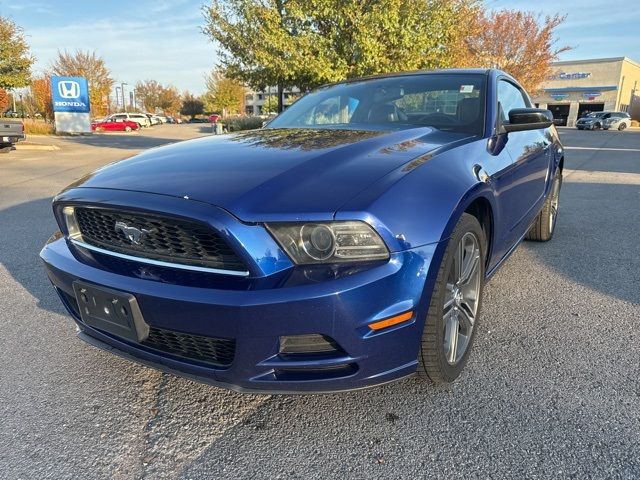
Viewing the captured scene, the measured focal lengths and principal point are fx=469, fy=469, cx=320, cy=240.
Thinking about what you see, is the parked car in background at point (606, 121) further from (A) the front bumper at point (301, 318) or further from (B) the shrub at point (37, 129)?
(A) the front bumper at point (301, 318)

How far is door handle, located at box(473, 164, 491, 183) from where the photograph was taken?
7.57 ft

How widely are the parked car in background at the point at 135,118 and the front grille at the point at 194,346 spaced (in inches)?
1814

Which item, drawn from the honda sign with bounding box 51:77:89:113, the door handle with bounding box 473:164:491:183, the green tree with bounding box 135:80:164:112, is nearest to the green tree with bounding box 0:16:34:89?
the honda sign with bounding box 51:77:89:113

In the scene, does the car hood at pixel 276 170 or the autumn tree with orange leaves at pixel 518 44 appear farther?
the autumn tree with orange leaves at pixel 518 44

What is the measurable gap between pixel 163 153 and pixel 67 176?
8817mm

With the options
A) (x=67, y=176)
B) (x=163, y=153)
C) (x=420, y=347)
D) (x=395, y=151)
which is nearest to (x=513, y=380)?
(x=420, y=347)

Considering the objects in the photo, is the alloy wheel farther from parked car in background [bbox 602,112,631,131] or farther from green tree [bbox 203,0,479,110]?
parked car in background [bbox 602,112,631,131]

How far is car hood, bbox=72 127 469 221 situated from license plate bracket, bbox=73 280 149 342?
17.3 inches

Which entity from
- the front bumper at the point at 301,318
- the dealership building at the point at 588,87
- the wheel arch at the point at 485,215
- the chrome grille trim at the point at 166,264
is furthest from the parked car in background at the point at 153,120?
the front bumper at the point at 301,318

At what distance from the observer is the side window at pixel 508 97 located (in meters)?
3.25

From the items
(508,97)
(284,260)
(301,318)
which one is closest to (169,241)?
(284,260)

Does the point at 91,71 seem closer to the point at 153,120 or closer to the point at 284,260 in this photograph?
the point at 153,120

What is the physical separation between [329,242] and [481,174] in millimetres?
1087

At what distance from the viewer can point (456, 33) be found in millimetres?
14000
